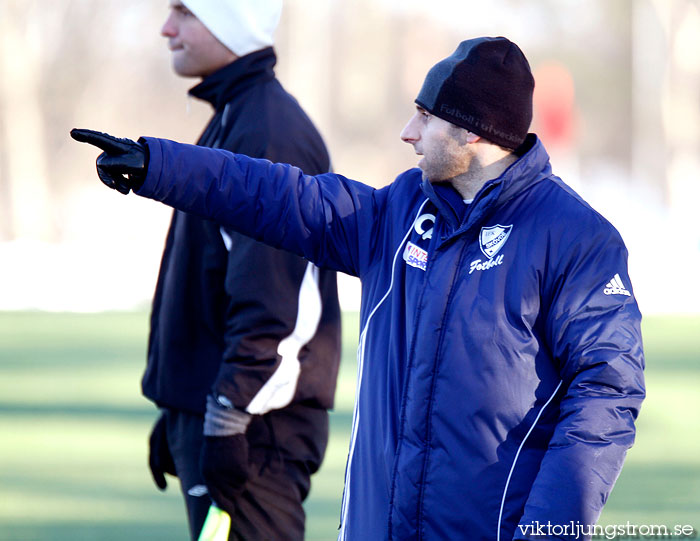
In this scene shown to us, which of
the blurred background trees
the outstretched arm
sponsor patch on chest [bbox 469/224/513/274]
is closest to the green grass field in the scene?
the outstretched arm

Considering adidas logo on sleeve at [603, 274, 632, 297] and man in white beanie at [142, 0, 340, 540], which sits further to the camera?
man in white beanie at [142, 0, 340, 540]

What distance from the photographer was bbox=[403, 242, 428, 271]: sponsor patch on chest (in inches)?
98.3

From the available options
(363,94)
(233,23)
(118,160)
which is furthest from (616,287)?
(363,94)

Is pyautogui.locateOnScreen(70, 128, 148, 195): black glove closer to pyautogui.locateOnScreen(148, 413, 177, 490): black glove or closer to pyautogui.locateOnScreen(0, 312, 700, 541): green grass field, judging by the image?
pyautogui.locateOnScreen(148, 413, 177, 490): black glove

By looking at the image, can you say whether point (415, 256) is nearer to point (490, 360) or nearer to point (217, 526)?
point (490, 360)

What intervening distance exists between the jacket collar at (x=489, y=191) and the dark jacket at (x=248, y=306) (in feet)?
2.36

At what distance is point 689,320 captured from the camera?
40.9 feet

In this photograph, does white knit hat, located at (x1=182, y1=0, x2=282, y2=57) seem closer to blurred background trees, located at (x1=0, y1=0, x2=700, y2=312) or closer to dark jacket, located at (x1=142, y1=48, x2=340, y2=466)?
dark jacket, located at (x1=142, y1=48, x2=340, y2=466)

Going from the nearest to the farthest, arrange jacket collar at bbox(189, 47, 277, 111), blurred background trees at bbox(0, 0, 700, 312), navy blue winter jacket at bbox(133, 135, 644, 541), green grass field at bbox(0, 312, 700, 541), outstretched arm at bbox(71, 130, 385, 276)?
navy blue winter jacket at bbox(133, 135, 644, 541) → outstretched arm at bbox(71, 130, 385, 276) → jacket collar at bbox(189, 47, 277, 111) → green grass field at bbox(0, 312, 700, 541) → blurred background trees at bbox(0, 0, 700, 312)

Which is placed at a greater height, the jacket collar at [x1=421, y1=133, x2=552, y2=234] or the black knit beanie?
the black knit beanie

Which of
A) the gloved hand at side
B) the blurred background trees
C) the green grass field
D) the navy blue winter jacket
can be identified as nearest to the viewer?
the navy blue winter jacket

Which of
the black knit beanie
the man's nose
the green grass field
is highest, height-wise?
the black knit beanie

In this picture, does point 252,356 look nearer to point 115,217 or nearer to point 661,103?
point 115,217

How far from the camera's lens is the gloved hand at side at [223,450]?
3.08 m
